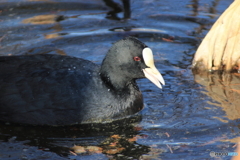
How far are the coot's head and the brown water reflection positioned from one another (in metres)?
0.94

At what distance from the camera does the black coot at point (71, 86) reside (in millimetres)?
4668

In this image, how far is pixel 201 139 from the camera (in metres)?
4.38

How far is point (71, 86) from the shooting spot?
468 cm

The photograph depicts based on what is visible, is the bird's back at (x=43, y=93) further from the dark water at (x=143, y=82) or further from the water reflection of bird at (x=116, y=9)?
the water reflection of bird at (x=116, y=9)

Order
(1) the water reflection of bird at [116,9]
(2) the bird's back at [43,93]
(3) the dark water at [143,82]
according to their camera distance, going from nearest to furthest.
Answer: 1. (3) the dark water at [143,82]
2. (2) the bird's back at [43,93]
3. (1) the water reflection of bird at [116,9]

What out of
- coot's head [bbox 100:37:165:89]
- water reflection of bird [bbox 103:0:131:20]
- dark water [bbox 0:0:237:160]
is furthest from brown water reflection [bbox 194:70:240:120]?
water reflection of bird [bbox 103:0:131:20]

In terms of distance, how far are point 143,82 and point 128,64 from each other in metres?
1.04

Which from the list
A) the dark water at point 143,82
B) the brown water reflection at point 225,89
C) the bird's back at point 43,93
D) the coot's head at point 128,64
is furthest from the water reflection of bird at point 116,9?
the bird's back at point 43,93

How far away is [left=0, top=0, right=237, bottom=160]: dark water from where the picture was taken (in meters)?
4.30

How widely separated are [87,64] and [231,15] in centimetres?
220

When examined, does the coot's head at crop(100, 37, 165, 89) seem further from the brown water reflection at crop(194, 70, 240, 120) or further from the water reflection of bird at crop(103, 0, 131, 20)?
the water reflection of bird at crop(103, 0, 131, 20)

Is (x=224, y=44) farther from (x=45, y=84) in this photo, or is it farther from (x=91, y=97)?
(x=45, y=84)

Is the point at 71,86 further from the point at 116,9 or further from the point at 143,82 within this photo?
the point at 116,9

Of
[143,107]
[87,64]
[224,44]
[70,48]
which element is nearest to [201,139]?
[143,107]
